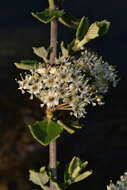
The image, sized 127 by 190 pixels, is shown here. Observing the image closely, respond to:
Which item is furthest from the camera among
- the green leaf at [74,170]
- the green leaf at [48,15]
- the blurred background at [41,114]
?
the blurred background at [41,114]

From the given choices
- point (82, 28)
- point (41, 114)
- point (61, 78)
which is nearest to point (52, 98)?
point (61, 78)

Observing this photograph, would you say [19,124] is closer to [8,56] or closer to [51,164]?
[8,56]

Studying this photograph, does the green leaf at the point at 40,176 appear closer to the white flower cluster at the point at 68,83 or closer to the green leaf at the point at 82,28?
the white flower cluster at the point at 68,83

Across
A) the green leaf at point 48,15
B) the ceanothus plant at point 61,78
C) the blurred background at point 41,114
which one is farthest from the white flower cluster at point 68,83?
the blurred background at point 41,114

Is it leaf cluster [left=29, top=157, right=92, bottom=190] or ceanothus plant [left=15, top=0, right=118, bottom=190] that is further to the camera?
leaf cluster [left=29, top=157, right=92, bottom=190]

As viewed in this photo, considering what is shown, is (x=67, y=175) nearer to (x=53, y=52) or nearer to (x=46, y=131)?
(x=46, y=131)

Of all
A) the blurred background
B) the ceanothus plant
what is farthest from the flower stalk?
the blurred background

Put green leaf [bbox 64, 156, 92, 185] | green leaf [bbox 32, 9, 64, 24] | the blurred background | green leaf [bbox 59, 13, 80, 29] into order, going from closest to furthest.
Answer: green leaf [bbox 32, 9, 64, 24]
green leaf [bbox 59, 13, 80, 29]
green leaf [bbox 64, 156, 92, 185]
the blurred background

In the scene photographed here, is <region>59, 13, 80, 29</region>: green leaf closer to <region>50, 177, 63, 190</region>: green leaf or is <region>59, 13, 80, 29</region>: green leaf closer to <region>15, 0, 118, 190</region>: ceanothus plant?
<region>15, 0, 118, 190</region>: ceanothus plant
